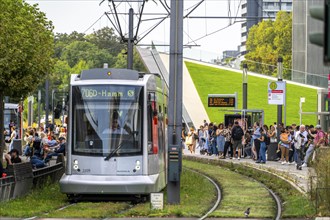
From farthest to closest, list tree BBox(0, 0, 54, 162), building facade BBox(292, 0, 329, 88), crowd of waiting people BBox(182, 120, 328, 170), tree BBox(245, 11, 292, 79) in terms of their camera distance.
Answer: tree BBox(245, 11, 292, 79), building facade BBox(292, 0, 329, 88), crowd of waiting people BBox(182, 120, 328, 170), tree BBox(0, 0, 54, 162)

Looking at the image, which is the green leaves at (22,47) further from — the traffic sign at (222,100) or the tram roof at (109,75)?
the traffic sign at (222,100)

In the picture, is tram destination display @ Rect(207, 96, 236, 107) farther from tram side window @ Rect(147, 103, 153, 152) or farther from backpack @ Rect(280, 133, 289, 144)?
tram side window @ Rect(147, 103, 153, 152)

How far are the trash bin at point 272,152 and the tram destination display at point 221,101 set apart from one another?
539 inches

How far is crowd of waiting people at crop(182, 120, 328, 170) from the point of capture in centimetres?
3400

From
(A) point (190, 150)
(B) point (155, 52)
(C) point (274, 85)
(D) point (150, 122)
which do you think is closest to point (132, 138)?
(D) point (150, 122)

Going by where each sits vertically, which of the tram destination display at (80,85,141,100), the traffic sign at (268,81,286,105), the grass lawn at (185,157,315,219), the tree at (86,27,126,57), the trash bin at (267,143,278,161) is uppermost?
the tree at (86,27,126,57)

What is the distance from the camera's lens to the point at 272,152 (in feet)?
135

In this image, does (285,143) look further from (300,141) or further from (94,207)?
(94,207)

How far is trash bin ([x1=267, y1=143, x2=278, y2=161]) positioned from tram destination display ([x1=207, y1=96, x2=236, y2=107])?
13.7 meters

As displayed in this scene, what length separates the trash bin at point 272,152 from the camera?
134 ft

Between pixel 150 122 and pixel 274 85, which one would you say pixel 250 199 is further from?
pixel 274 85

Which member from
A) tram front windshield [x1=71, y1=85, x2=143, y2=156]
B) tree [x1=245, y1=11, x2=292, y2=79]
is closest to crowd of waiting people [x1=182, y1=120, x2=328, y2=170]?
tram front windshield [x1=71, y1=85, x2=143, y2=156]

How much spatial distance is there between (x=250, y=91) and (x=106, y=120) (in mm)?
64619

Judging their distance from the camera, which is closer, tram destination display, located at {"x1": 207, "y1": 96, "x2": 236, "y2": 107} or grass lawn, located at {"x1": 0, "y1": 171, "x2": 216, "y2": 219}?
grass lawn, located at {"x1": 0, "y1": 171, "x2": 216, "y2": 219}
